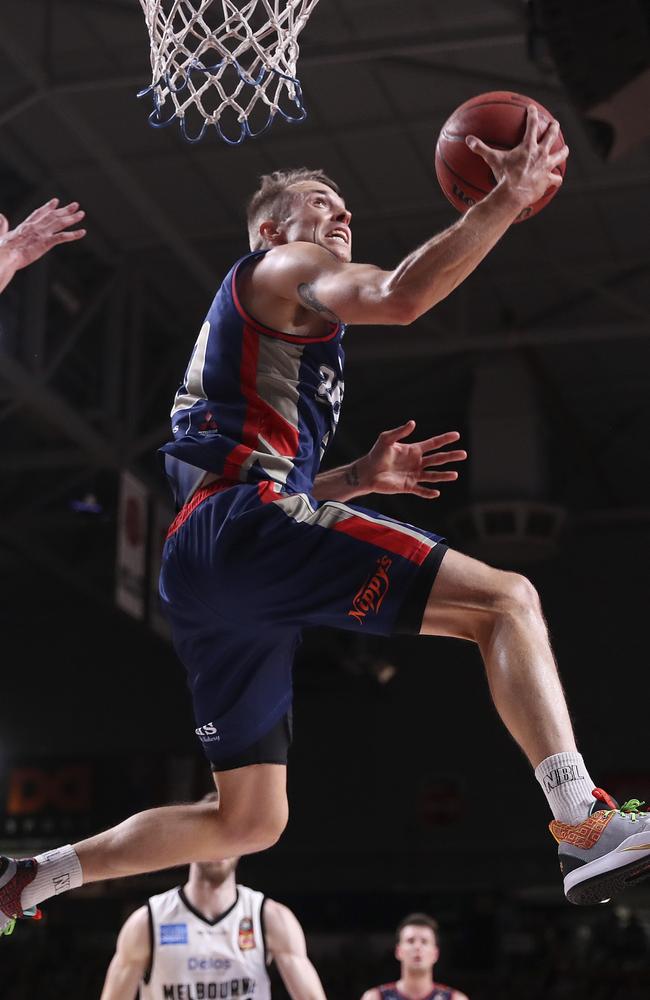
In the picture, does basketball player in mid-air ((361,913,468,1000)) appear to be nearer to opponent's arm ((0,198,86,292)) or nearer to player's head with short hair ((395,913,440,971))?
player's head with short hair ((395,913,440,971))

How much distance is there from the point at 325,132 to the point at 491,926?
440 inches

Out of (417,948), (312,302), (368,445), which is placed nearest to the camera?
(312,302)

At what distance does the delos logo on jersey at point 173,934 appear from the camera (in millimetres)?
7246

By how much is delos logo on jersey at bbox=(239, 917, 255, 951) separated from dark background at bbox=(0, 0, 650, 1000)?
14.9ft

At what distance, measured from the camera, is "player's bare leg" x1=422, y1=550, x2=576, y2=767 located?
124 inches

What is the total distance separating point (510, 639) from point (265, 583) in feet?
2.16

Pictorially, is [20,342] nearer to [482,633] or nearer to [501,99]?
[501,99]

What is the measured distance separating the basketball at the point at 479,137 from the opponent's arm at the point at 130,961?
469 cm

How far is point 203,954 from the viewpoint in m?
7.24

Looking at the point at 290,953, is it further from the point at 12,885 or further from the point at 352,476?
the point at 352,476

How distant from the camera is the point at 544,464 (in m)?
13.7

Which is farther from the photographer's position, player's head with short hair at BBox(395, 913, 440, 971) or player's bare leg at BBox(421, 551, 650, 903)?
player's head with short hair at BBox(395, 913, 440, 971)

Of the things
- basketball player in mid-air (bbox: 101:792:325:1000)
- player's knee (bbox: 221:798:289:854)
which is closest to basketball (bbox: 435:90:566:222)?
player's knee (bbox: 221:798:289:854)

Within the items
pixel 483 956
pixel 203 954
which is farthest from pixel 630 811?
pixel 483 956
